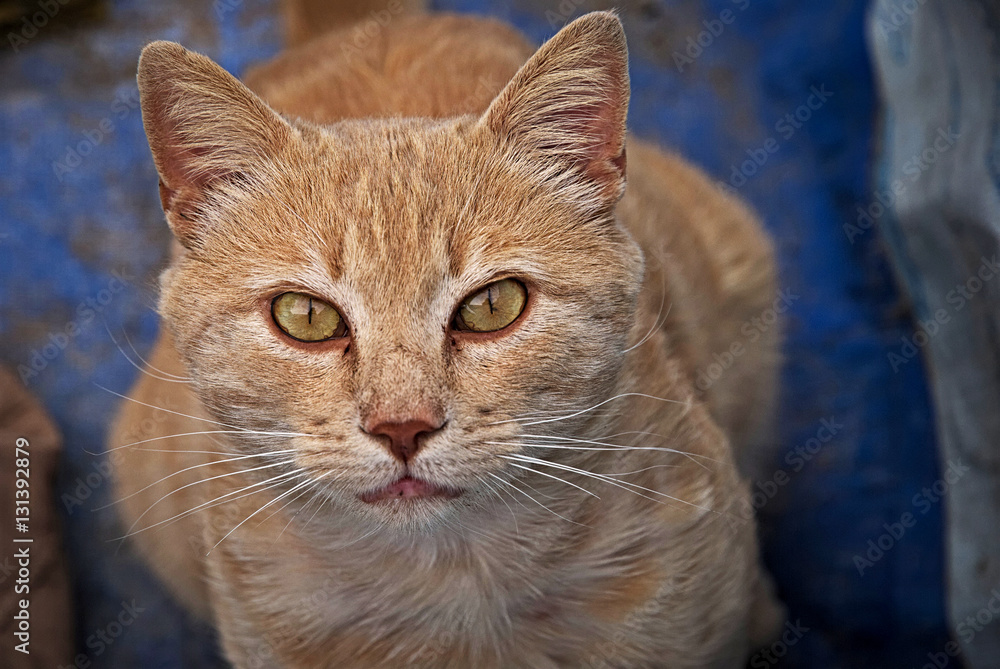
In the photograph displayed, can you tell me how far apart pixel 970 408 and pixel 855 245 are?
0.55 m

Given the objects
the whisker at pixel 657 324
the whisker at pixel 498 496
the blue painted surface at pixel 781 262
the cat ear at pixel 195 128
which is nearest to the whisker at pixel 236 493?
the blue painted surface at pixel 781 262

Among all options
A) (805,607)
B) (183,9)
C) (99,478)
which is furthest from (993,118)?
(99,478)

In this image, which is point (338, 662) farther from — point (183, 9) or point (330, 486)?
point (183, 9)

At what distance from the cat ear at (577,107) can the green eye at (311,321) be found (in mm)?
348

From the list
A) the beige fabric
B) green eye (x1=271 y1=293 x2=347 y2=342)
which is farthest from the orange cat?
the beige fabric

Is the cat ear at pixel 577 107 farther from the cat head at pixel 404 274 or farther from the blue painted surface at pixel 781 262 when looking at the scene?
the blue painted surface at pixel 781 262

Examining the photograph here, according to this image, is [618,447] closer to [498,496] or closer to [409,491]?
[498,496]

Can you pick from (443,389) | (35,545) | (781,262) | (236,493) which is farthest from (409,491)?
(781,262)

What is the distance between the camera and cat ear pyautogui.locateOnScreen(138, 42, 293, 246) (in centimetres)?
108

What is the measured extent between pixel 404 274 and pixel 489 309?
A: 122mm

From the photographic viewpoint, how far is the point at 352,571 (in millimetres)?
1322

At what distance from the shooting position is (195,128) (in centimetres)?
113

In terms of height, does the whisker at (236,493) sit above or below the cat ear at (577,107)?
below

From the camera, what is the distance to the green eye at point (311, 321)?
1063 mm
